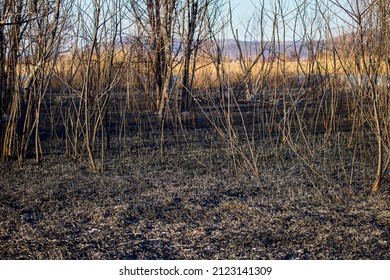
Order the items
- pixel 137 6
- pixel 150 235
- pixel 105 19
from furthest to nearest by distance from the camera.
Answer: pixel 137 6 < pixel 105 19 < pixel 150 235

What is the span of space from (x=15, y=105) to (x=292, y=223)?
3.00 metres

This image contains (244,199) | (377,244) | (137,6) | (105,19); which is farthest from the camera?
(137,6)

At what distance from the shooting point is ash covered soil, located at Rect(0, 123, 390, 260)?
3305 mm

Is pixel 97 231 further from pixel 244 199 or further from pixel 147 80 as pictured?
pixel 147 80

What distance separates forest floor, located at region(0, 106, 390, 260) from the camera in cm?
331

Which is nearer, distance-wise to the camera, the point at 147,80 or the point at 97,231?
the point at 97,231

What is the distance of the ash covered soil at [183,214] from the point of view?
3.30 m

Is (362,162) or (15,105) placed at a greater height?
(15,105)

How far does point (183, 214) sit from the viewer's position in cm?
401

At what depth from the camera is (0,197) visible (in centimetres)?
464

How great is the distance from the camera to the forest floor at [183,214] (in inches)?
130

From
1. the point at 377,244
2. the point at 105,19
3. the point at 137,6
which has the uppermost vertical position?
the point at 137,6

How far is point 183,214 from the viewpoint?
4012 millimetres

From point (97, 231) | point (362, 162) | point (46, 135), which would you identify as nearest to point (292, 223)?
point (97, 231)
